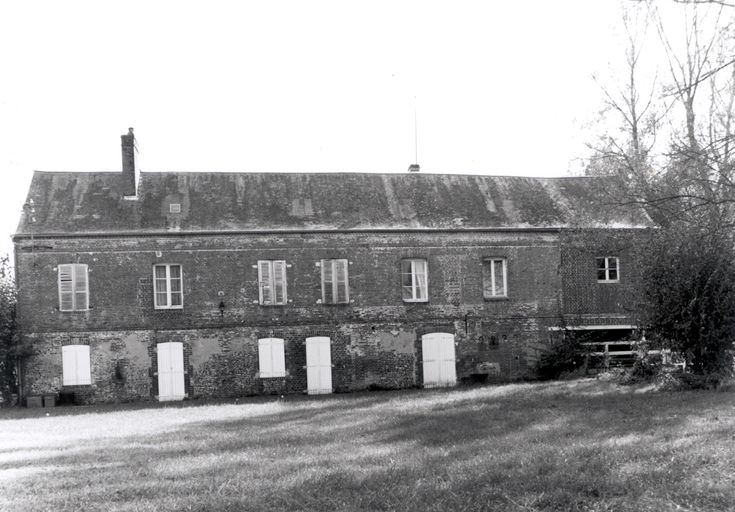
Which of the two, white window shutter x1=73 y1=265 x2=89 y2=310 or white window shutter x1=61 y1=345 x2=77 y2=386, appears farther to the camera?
white window shutter x1=73 y1=265 x2=89 y2=310

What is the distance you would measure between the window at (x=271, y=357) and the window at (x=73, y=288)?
5.68 metres

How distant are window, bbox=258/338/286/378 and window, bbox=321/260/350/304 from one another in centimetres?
230

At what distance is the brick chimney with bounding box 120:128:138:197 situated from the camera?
85.4 feet

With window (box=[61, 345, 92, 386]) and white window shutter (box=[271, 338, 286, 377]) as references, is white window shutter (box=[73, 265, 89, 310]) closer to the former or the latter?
window (box=[61, 345, 92, 386])

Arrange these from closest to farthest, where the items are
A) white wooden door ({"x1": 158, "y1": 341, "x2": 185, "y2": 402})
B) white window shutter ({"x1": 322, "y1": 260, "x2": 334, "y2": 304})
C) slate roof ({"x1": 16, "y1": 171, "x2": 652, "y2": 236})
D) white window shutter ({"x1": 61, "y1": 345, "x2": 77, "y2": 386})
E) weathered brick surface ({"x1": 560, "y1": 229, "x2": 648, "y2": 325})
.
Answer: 1. white window shutter ({"x1": 61, "y1": 345, "x2": 77, "y2": 386})
2. white wooden door ({"x1": 158, "y1": 341, "x2": 185, "y2": 402})
3. slate roof ({"x1": 16, "y1": 171, "x2": 652, "y2": 236})
4. white window shutter ({"x1": 322, "y1": 260, "x2": 334, "y2": 304})
5. weathered brick surface ({"x1": 560, "y1": 229, "x2": 648, "y2": 325})

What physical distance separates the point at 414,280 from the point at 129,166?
10.4 metres

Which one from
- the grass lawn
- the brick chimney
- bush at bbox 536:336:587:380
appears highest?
the brick chimney

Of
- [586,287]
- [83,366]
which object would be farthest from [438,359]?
[83,366]

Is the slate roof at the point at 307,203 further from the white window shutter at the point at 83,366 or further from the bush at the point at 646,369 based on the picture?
the bush at the point at 646,369

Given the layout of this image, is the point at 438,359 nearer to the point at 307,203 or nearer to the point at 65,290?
the point at 307,203

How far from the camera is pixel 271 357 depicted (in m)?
25.2

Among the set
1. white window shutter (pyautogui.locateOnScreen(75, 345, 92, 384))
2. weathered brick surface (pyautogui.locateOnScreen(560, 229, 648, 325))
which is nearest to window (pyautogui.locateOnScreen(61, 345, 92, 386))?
white window shutter (pyautogui.locateOnScreen(75, 345, 92, 384))

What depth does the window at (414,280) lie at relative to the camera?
26172 millimetres

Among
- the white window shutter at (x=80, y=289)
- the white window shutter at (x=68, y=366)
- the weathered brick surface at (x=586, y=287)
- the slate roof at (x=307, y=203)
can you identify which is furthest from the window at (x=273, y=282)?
the weathered brick surface at (x=586, y=287)
